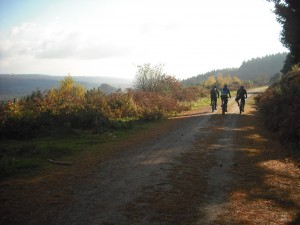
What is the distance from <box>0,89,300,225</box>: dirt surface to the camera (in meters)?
5.67

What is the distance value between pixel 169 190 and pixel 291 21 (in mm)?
18465

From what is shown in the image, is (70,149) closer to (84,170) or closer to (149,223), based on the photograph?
(84,170)

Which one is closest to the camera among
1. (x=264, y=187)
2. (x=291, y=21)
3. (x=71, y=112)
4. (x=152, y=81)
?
(x=264, y=187)

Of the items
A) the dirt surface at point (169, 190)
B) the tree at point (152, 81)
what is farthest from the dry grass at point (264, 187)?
the tree at point (152, 81)

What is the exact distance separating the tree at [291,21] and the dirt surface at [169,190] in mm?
12297

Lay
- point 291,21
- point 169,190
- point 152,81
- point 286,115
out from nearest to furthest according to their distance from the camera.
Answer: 1. point 169,190
2. point 286,115
3. point 291,21
4. point 152,81

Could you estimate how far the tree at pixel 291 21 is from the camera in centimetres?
2030

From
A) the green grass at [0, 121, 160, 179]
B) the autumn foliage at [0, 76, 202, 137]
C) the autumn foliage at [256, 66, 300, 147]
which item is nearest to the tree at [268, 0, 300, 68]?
the autumn foliage at [256, 66, 300, 147]

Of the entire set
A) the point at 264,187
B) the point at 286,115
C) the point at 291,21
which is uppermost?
the point at 291,21

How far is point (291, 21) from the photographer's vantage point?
68.1 ft

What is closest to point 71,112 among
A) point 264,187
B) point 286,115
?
point 286,115

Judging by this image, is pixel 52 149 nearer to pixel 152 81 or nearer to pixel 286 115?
pixel 286 115

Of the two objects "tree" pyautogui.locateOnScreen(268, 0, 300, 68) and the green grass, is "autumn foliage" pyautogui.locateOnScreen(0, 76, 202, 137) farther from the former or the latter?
"tree" pyautogui.locateOnScreen(268, 0, 300, 68)

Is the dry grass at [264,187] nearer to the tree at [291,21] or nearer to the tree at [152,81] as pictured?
the tree at [291,21]
